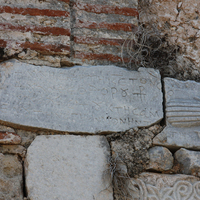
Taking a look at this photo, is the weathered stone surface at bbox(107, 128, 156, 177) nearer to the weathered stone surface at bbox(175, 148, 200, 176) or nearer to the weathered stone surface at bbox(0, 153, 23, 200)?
the weathered stone surface at bbox(175, 148, 200, 176)

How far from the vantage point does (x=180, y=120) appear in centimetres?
229

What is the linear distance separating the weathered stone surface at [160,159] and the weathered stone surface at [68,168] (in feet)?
1.06

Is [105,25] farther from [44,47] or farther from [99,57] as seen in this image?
[44,47]

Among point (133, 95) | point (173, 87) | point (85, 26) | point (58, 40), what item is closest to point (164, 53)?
point (173, 87)

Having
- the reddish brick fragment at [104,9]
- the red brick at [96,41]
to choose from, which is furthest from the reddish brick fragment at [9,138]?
the reddish brick fragment at [104,9]

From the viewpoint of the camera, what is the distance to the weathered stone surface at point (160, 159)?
2170mm

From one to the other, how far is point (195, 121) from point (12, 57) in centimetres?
145

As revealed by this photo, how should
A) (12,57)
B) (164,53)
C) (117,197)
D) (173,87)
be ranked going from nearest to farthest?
(117,197)
(12,57)
(173,87)
(164,53)

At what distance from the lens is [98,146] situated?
2.14m

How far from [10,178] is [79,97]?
0.73m

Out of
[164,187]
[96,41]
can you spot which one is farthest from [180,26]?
[164,187]

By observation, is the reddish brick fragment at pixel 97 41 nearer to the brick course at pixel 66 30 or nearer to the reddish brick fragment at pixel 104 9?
the brick course at pixel 66 30

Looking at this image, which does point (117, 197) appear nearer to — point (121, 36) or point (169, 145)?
point (169, 145)

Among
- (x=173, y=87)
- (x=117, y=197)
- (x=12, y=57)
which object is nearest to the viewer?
(x=117, y=197)
